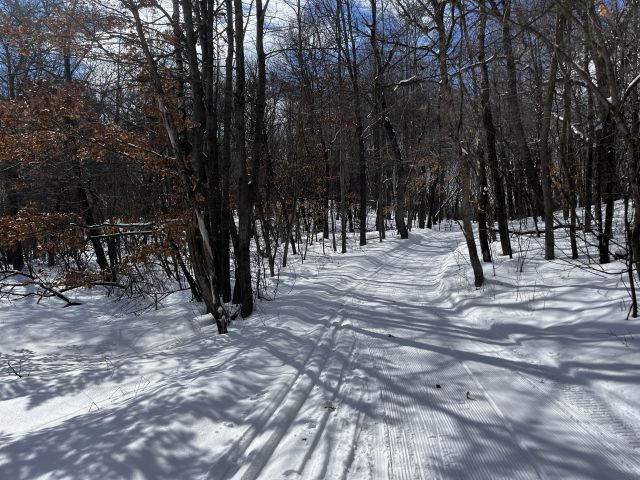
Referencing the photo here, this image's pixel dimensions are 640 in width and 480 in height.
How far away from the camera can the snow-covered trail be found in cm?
309

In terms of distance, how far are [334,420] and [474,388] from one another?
166 centimetres

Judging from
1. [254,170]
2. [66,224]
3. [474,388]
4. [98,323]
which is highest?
[254,170]

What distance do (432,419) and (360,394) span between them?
84 centimetres

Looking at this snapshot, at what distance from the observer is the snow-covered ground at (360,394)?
10.4ft

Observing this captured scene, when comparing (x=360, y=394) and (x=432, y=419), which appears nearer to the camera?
(x=432, y=419)

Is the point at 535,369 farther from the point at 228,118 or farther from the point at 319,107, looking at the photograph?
the point at 319,107

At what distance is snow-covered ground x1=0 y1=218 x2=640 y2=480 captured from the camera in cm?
318

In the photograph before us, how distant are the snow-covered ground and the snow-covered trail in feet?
0.06

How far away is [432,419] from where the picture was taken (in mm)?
3811

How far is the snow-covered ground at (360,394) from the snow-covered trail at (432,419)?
0.02m

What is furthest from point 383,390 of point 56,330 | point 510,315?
point 56,330

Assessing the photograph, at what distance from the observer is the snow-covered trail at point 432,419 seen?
309cm

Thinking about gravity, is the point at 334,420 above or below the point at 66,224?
below

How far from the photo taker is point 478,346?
5.88m
